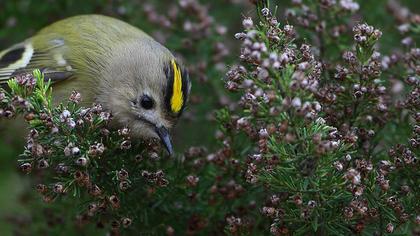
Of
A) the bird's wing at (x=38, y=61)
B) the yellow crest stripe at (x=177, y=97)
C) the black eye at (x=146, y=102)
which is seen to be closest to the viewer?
the yellow crest stripe at (x=177, y=97)

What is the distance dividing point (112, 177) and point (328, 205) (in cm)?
78

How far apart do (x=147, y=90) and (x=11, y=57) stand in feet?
2.75

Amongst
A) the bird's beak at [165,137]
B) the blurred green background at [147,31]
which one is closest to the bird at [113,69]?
the bird's beak at [165,137]

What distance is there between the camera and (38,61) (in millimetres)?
3283

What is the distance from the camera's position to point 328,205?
6.65 feet

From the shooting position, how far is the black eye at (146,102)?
2.95m

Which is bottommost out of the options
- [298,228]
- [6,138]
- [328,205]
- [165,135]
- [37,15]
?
[6,138]

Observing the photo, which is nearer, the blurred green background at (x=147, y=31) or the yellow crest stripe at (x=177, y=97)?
the yellow crest stripe at (x=177, y=97)

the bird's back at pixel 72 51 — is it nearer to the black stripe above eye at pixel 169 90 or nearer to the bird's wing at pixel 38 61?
the bird's wing at pixel 38 61

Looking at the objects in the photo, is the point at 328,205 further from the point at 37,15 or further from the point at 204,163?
the point at 37,15

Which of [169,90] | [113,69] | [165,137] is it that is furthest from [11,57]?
[165,137]

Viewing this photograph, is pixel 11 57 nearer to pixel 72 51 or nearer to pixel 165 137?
pixel 72 51

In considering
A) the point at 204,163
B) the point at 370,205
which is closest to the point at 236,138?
the point at 204,163

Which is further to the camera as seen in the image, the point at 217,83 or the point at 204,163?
the point at 217,83
